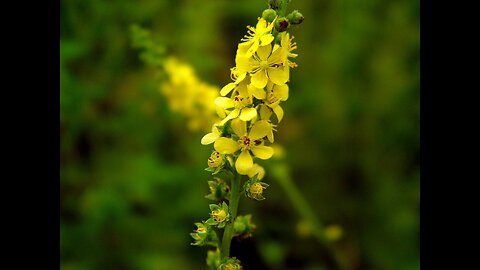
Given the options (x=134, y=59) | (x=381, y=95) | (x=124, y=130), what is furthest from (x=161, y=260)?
(x=381, y=95)

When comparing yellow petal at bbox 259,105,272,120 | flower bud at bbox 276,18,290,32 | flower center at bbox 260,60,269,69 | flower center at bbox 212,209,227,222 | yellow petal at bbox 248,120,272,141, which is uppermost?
flower bud at bbox 276,18,290,32

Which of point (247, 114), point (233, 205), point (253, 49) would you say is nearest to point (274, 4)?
point (253, 49)

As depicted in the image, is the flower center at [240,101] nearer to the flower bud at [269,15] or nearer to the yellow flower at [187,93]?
the flower bud at [269,15]

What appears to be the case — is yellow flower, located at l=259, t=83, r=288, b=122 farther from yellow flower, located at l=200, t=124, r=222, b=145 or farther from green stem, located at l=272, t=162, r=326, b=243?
green stem, located at l=272, t=162, r=326, b=243

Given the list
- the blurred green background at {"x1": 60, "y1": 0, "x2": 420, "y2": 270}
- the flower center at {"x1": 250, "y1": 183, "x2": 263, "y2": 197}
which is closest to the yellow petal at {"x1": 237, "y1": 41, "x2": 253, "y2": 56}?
the flower center at {"x1": 250, "y1": 183, "x2": 263, "y2": 197}

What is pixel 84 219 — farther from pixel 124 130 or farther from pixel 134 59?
pixel 134 59

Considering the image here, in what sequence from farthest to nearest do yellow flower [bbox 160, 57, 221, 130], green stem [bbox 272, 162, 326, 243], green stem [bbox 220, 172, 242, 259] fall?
green stem [bbox 272, 162, 326, 243] < yellow flower [bbox 160, 57, 221, 130] < green stem [bbox 220, 172, 242, 259]

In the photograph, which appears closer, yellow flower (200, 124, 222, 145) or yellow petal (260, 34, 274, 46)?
yellow petal (260, 34, 274, 46)
